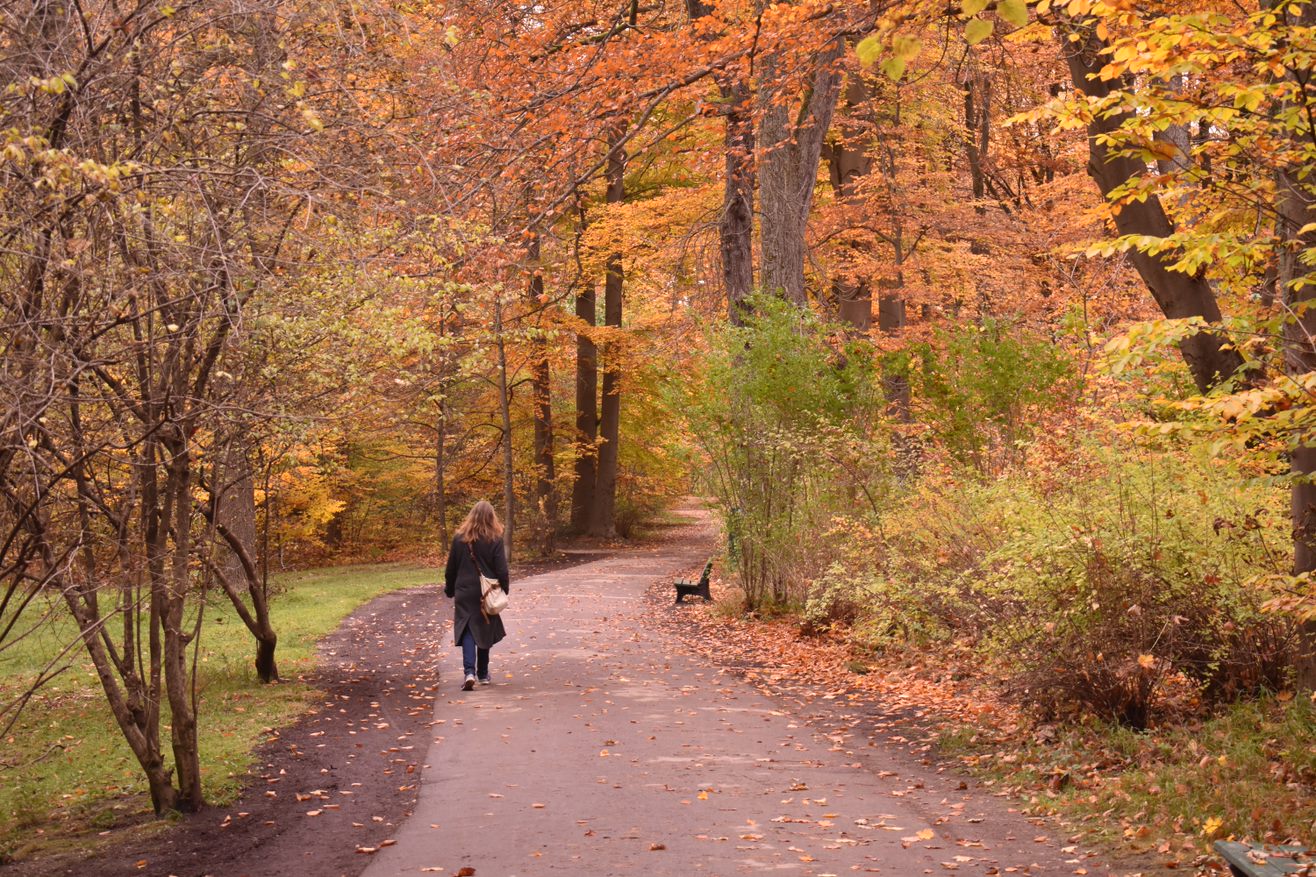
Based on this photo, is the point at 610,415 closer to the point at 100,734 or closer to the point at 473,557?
the point at 473,557

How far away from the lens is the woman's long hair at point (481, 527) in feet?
39.5

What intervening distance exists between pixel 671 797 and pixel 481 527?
5.30 metres

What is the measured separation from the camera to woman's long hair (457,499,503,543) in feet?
39.5

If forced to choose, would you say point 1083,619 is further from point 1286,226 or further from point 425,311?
point 425,311

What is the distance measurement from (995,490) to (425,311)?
7.22 m

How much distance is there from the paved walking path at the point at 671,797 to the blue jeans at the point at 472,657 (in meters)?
0.24

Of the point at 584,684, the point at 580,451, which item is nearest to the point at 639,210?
the point at 580,451

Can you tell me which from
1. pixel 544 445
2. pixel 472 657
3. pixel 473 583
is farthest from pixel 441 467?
pixel 472 657

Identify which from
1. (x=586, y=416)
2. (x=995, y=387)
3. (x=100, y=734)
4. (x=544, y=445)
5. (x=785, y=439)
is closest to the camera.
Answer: (x=100, y=734)

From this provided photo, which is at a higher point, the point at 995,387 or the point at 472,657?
the point at 995,387

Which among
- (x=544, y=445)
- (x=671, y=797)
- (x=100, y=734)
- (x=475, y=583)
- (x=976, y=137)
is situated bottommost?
(x=100, y=734)

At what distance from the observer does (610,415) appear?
3366 centimetres

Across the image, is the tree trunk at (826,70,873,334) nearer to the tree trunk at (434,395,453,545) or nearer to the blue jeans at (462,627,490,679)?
the tree trunk at (434,395,453,545)

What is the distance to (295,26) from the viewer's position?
272 inches
